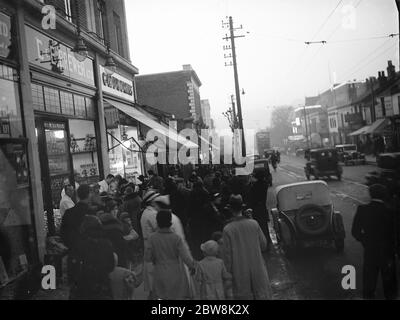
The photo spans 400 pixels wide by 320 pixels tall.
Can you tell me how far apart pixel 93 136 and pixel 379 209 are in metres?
10.2

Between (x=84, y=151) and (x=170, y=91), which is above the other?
(x=170, y=91)

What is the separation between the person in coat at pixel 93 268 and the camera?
4250 millimetres

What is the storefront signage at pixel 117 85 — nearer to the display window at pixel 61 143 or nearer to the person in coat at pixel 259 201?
the display window at pixel 61 143

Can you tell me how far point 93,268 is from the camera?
4.26 meters

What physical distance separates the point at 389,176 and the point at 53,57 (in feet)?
30.4

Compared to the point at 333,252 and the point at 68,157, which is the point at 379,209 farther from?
the point at 68,157

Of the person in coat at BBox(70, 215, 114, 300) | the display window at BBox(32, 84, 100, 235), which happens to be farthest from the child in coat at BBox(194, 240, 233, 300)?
the display window at BBox(32, 84, 100, 235)

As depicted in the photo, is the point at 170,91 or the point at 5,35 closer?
the point at 5,35

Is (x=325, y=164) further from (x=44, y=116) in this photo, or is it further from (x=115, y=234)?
(x=115, y=234)

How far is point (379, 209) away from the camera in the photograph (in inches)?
205

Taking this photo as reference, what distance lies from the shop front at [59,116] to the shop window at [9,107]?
41.3 inches

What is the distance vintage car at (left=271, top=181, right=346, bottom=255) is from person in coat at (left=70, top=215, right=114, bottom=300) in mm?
4319

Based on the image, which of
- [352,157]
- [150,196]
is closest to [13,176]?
[150,196]
